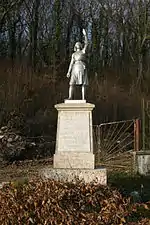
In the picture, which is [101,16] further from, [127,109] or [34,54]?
[127,109]

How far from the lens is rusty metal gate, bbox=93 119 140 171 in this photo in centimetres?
1429

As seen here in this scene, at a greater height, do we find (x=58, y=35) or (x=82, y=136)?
(x=58, y=35)

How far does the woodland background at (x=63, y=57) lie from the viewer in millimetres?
18531

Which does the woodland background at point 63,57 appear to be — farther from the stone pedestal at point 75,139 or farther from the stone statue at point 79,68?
the stone pedestal at point 75,139

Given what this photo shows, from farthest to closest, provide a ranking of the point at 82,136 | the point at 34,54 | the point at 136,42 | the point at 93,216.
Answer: the point at 136,42
the point at 34,54
the point at 82,136
the point at 93,216

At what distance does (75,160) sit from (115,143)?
8.05 m

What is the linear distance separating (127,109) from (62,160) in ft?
40.4

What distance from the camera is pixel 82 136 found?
9125mm

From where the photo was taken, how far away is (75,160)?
9062 mm

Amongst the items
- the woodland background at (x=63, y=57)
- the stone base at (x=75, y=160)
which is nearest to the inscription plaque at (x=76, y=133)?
the stone base at (x=75, y=160)

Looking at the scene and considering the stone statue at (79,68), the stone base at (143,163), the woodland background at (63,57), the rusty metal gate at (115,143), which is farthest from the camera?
the woodland background at (63,57)

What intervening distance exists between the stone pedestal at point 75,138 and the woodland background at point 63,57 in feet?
26.4

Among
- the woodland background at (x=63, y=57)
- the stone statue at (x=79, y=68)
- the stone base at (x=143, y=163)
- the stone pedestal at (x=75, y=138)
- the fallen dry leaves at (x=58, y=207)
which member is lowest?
the fallen dry leaves at (x=58, y=207)

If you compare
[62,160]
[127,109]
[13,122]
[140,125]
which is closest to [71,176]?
[62,160]
